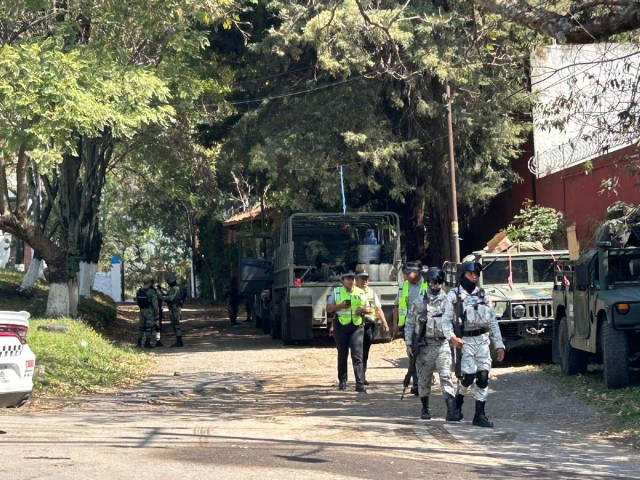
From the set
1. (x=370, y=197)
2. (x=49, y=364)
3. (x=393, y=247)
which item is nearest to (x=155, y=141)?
(x=370, y=197)

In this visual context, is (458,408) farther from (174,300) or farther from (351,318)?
(174,300)

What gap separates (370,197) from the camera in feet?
87.4

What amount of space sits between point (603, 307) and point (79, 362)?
334 inches

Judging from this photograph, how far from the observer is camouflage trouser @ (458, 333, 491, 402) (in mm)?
10523

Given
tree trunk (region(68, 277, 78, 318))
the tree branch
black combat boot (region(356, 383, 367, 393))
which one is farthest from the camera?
tree trunk (region(68, 277, 78, 318))

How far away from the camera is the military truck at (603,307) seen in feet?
40.3

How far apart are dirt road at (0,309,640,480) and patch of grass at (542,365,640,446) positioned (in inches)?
8.0

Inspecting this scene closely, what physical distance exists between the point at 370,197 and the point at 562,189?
16.6ft

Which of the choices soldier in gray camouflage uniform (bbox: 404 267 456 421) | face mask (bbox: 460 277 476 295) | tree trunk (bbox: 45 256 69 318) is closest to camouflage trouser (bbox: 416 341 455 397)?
soldier in gray camouflage uniform (bbox: 404 267 456 421)

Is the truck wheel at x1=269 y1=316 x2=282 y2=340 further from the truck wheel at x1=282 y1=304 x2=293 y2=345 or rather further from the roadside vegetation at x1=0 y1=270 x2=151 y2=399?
the roadside vegetation at x1=0 y1=270 x2=151 y2=399

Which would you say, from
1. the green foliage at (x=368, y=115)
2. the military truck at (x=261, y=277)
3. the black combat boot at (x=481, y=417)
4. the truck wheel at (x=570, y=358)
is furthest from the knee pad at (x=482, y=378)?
the military truck at (x=261, y=277)

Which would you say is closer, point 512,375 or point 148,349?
point 512,375

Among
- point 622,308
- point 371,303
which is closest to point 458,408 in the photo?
point 622,308

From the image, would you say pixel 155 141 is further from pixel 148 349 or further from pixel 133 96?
pixel 133 96
